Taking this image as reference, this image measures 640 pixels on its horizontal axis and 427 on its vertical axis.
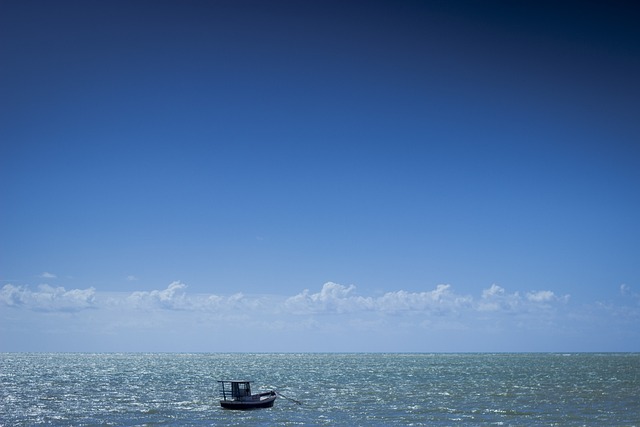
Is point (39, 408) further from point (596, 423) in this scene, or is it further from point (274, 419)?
point (596, 423)

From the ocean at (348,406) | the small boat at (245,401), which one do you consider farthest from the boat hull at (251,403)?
the ocean at (348,406)

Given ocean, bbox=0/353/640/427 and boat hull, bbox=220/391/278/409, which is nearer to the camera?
ocean, bbox=0/353/640/427

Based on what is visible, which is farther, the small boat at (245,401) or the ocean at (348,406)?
the small boat at (245,401)

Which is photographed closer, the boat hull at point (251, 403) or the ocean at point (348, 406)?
the ocean at point (348, 406)

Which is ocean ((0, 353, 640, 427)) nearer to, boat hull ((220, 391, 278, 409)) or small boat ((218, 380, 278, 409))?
boat hull ((220, 391, 278, 409))

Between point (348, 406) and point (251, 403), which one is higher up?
point (251, 403)

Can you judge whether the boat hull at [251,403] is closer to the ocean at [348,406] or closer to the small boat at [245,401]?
the small boat at [245,401]

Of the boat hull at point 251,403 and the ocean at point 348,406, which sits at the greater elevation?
the boat hull at point 251,403

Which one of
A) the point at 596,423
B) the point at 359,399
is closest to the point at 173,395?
the point at 359,399

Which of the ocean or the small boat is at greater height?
the small boat

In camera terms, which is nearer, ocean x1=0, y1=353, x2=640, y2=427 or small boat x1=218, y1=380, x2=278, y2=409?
ocean x1=0, y1=353, x2=640, y2=427

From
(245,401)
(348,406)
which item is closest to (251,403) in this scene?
(245,401)

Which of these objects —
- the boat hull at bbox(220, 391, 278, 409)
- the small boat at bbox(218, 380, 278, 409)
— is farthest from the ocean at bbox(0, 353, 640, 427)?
the small boat at bbox(218, 380, 278, 409)

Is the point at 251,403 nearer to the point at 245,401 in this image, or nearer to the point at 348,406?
the point at 245,401
